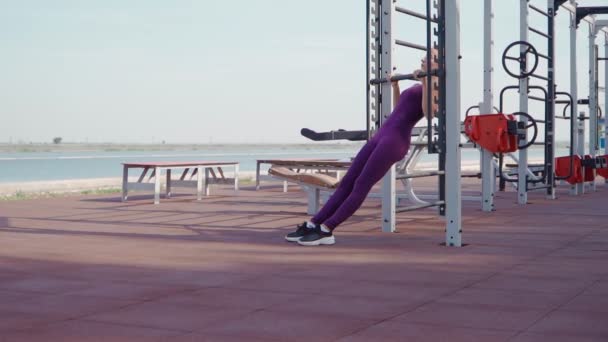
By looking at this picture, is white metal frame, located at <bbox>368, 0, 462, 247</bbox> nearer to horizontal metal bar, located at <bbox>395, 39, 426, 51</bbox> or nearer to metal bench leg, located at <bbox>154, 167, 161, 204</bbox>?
horizontal metal bar, located at <bbox>395, 39, 426, 51</bbox>

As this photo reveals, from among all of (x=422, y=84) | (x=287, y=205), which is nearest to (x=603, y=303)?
(x=422, y=84)

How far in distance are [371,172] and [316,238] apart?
0.64 meters

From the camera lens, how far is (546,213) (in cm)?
842

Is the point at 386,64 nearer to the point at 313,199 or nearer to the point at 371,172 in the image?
the point at 371,172

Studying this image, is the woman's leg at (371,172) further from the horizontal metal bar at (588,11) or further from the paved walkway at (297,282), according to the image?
the horizontal metal bar at (588,11)

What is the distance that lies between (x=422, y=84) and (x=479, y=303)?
2.65m

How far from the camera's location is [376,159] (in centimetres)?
584

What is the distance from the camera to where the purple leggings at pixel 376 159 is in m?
5.84

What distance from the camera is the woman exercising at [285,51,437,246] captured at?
580 cm

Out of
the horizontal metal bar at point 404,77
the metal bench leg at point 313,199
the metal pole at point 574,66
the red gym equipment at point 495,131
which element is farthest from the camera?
the metal pole at point 574,66

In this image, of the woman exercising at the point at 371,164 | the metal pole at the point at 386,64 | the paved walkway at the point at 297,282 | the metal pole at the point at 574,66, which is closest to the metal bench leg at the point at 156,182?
the paved walkway at the point at 297,282

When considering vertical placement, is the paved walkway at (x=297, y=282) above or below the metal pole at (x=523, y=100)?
below

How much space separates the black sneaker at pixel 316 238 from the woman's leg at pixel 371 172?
0.27 feet

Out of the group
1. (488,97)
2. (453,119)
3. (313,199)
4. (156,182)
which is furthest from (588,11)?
(453,119)
